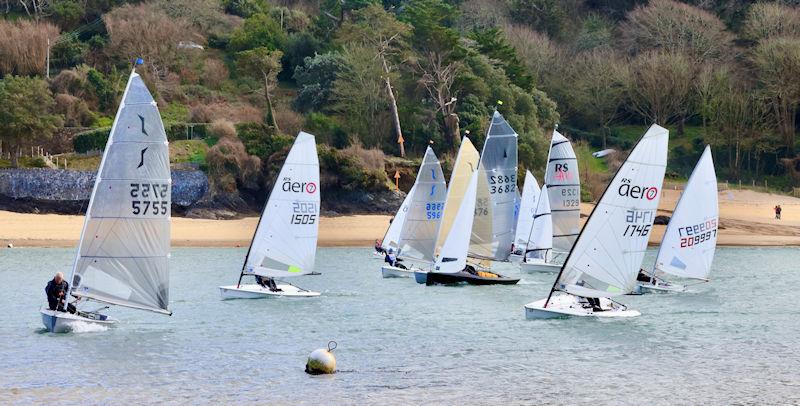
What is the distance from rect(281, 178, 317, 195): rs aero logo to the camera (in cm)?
4241

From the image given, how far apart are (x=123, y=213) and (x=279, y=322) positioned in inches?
334

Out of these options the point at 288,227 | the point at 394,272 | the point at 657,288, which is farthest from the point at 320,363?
the point at 394,272

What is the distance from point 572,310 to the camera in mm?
37469

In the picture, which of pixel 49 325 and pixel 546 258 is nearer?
pixel 49 325

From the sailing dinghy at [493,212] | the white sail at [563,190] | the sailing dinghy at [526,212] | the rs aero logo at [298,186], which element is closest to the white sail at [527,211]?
the sailing dinghy at [526,212]

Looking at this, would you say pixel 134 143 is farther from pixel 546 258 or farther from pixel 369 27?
pixel 369 27

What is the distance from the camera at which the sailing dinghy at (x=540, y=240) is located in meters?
53.0

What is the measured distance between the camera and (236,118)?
82812 mm

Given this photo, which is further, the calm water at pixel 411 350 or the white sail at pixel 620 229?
the white sail at pixel 620 229

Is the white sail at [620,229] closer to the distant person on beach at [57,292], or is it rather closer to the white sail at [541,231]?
the distant person on beach at [57,292]

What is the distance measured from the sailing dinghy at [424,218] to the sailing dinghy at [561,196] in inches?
196

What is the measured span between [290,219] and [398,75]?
42.3 metres

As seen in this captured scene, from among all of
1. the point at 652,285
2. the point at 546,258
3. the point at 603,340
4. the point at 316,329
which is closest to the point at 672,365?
the point at 603,340

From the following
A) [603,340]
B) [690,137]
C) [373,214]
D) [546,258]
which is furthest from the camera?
[690,137]
